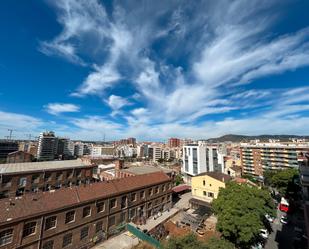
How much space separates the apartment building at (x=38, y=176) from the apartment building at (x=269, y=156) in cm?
7374

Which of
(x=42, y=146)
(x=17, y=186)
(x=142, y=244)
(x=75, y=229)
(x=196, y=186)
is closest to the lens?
(x=75, y=229)

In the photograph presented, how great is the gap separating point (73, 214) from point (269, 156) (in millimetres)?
84228

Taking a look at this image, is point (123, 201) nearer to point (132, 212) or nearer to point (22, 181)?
point (132, 212)

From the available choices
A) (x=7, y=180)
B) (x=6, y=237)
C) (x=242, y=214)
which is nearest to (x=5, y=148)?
(x=7, y=180)

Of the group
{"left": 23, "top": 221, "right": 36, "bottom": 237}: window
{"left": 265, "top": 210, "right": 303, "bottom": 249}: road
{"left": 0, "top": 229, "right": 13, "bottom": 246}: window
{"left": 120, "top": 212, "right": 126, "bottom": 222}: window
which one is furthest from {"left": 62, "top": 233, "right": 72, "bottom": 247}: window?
{"left": 265, "top": 210, "right": 303, "bottom": 249}: road

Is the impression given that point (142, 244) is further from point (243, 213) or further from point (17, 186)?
point (17, 186)

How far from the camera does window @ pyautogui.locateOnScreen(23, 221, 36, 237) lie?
69.5 feet

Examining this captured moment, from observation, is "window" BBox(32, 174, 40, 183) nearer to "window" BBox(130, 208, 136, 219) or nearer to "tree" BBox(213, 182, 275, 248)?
"window" BBox(130, 208, 136, 219)

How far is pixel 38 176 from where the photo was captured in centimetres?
4525

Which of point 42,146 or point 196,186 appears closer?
point 196,186

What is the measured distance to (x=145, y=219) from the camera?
120 ft

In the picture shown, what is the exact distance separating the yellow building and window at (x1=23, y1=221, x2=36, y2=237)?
34083 millimetres

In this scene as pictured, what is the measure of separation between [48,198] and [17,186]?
971 inches

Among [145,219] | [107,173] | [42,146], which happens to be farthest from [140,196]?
[42,146]
